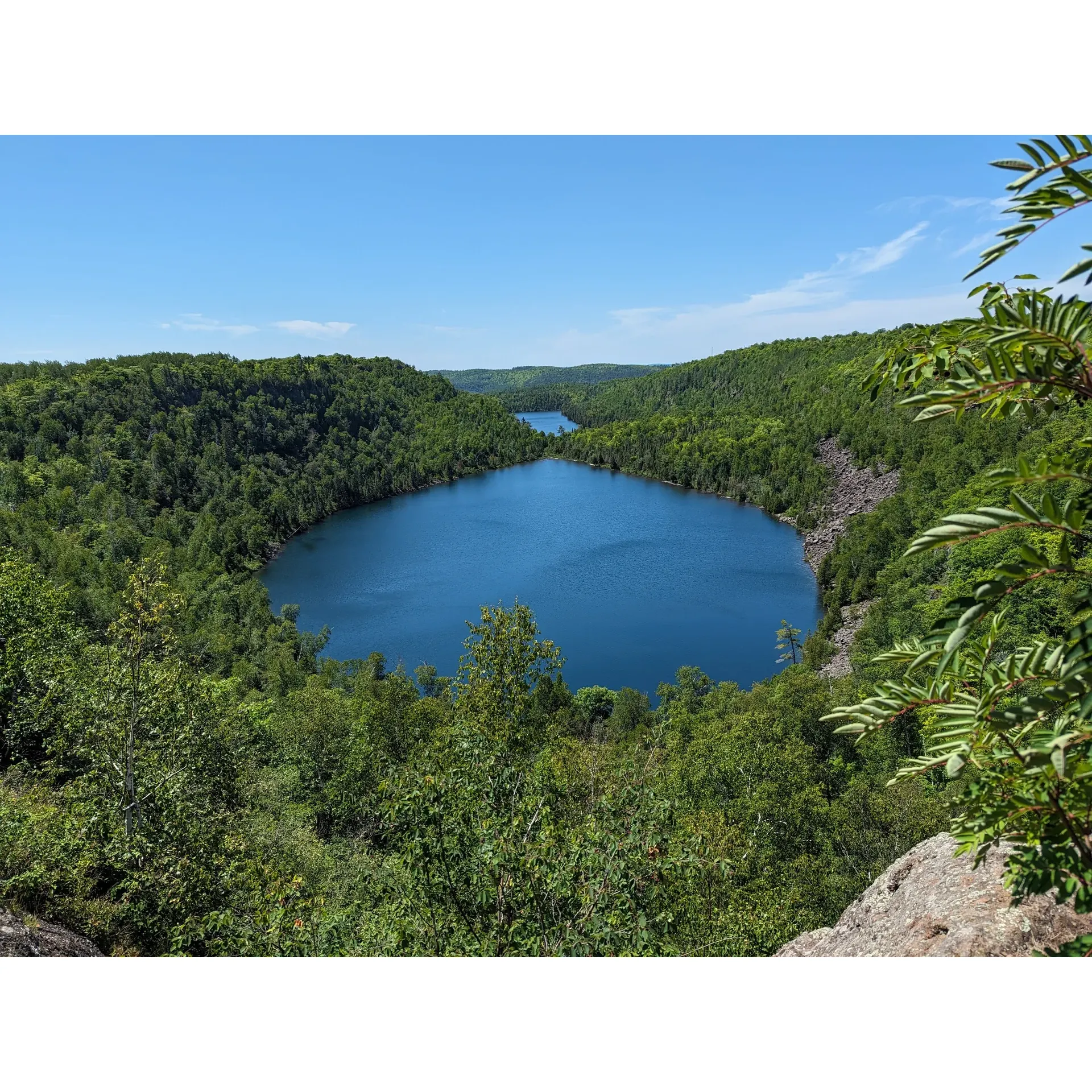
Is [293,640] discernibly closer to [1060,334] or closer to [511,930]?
[511,930]

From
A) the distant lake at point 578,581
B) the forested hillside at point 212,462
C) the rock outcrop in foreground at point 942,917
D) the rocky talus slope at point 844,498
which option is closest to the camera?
the rock outcrop in foreground at point 942,917

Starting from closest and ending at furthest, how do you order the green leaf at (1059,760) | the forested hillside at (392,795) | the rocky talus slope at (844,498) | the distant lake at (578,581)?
the green leaf at (1059,760) → the forested hillside at (392,795) → the distant lake at (578,581) → the rocky talus slope at (844,498)

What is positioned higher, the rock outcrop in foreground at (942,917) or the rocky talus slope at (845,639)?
the rock outcrop in foreground at (942,917)

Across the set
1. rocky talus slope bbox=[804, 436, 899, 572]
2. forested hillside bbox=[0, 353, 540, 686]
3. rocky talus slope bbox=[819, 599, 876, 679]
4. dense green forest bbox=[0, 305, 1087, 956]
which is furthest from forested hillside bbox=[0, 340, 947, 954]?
rocky talus slope bbox=[804, 436, 899, 572]

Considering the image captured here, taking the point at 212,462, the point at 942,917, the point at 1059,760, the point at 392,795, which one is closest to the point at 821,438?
the point at 212,462

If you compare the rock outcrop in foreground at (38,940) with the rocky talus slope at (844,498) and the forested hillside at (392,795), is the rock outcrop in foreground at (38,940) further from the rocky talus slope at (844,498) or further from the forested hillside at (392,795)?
the rocky talus slope at (844,498)

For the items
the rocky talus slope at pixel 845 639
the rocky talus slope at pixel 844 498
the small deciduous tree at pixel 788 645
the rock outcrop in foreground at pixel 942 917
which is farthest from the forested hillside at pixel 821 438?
the small deciduous tree at pixel 788 645
